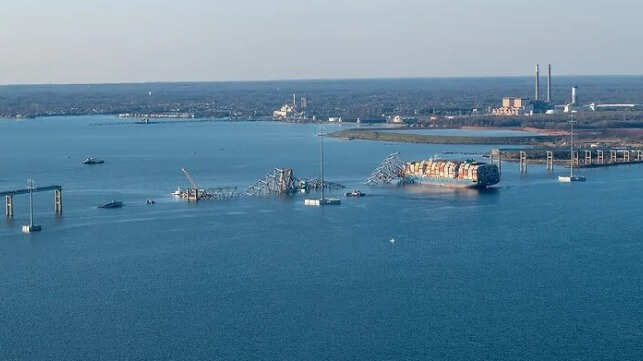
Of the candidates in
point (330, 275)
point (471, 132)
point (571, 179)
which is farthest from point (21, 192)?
point (471, 132)

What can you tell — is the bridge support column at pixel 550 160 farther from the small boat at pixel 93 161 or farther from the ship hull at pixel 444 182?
the small boat at pixel 93 161

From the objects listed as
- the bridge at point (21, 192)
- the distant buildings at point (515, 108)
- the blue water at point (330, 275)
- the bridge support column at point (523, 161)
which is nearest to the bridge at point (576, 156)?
the bridge support column at point (523, 161)

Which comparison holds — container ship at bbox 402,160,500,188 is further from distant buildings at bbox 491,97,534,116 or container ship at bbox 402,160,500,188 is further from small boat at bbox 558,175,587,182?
distant buildings at bbox 491,97,534,116

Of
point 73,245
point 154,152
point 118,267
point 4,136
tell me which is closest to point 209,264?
point 118,267

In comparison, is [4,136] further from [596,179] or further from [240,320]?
[240,320]

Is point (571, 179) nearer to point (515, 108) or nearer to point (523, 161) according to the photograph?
point (523, 161)

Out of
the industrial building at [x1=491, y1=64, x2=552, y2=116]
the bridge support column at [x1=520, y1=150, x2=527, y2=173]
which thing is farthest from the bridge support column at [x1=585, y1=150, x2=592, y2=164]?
the industrial building at [x1=491, y1=64, x2=552, y2=116]
